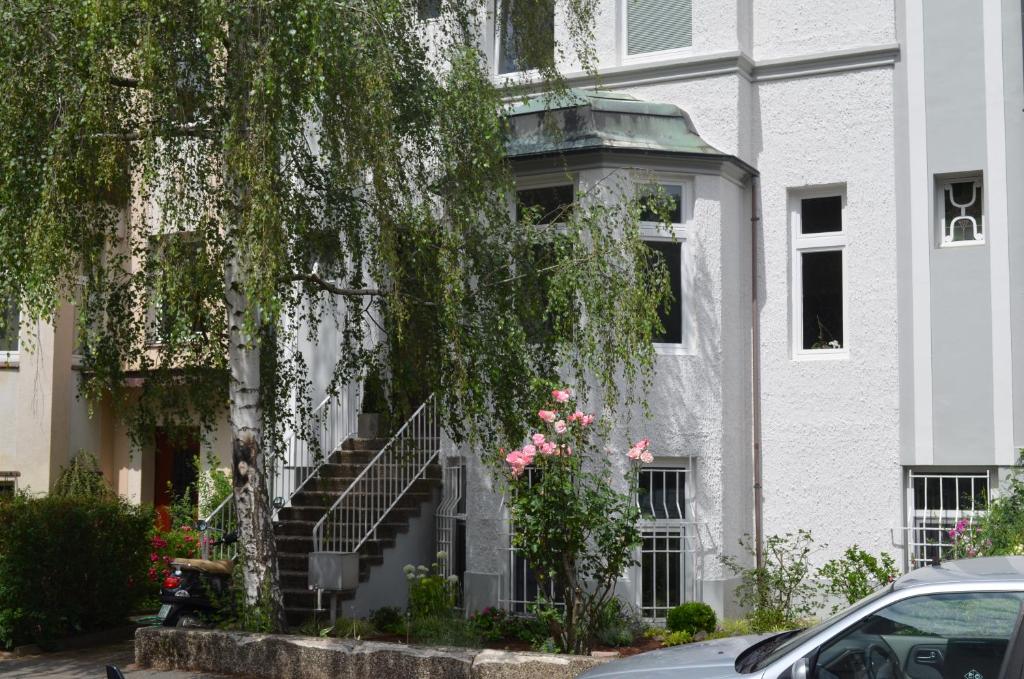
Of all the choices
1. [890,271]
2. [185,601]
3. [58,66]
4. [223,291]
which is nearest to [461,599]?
[185,601]

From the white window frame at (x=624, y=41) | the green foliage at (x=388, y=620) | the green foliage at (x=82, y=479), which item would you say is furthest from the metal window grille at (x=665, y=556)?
the green foliage at (x=82, y=479)

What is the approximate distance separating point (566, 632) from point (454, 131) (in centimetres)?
469

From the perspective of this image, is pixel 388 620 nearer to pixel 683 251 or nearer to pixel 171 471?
pixel 683 251

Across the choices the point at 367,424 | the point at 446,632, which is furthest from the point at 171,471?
the point at 446,632

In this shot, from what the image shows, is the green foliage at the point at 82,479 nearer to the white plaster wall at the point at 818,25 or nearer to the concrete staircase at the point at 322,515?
the concrete staircase at the point at 322,515

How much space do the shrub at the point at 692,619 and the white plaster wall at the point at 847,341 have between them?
1.70 metres

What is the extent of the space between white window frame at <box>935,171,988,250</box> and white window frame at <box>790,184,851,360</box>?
1.03m

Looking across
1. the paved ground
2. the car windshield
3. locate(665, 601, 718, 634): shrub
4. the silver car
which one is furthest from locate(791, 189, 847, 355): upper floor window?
the silver car

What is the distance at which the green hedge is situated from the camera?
12.7 metres

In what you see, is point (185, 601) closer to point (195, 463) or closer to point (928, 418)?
point (195, 463)

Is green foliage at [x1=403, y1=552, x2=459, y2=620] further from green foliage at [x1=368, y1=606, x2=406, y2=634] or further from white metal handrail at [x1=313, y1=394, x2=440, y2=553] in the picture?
white metal handrail at [x1=313, y1=394, x2=440, y2=553]

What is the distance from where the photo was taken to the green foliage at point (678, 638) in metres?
12.3

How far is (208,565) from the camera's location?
507 inches

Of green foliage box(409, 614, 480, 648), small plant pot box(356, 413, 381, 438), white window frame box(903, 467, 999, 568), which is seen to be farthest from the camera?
small plant pot box(356, 413, 381, 438)
